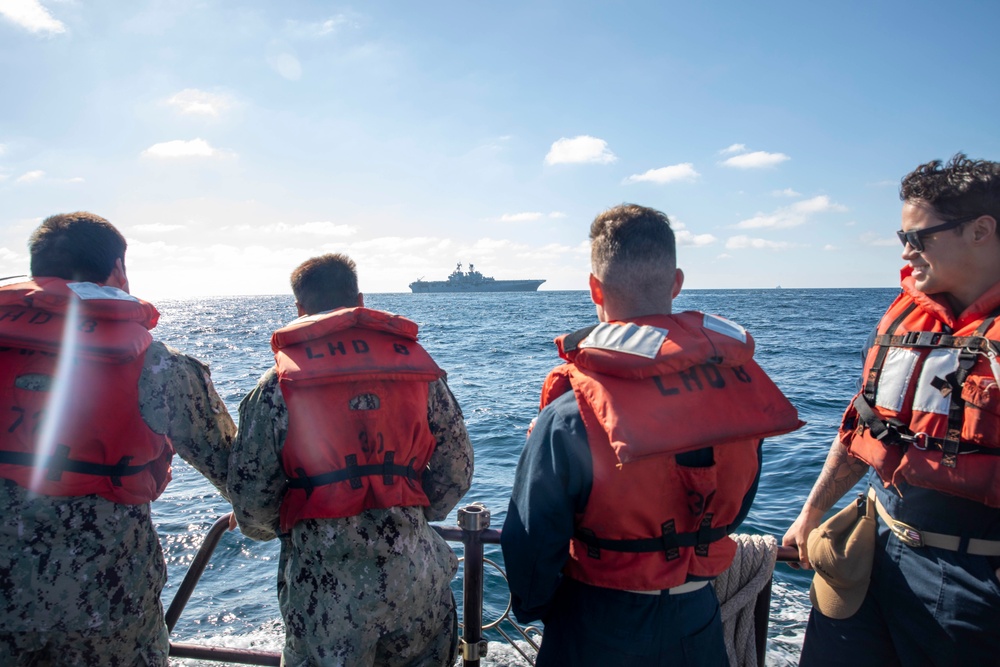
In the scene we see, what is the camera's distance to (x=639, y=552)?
1.97 m

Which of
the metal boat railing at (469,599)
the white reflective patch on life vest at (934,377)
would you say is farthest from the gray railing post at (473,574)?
the white reflective patch on life vest at (934,377)

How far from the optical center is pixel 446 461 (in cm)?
260

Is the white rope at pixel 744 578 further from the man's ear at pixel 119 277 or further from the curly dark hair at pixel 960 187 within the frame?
the man's ear at pixel 119 277

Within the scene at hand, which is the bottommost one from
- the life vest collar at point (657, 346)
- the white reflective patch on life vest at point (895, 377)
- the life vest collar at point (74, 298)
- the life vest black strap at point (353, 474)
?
the life vest black strap at point (353, 474)

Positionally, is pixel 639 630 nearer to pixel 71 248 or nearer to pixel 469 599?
pixel 469 599

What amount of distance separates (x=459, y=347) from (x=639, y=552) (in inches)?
1110

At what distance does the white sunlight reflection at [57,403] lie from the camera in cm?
224

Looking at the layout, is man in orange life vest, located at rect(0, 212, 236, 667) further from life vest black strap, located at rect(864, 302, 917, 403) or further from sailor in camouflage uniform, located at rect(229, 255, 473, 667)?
life vest black strap, located at rect(864, 302, 917, 403)

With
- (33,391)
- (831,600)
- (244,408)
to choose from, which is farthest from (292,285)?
(831,600)

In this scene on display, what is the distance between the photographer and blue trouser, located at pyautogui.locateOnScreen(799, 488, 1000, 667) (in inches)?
83.4

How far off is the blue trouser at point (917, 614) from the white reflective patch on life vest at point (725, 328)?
0.96 m

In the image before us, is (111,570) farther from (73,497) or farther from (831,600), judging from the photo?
(831,600)

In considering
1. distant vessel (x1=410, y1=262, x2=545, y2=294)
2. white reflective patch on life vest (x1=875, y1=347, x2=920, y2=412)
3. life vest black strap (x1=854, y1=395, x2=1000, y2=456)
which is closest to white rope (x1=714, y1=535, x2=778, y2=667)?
life vest black strap (x1=854, y1=395, x2=1000, y2=456)

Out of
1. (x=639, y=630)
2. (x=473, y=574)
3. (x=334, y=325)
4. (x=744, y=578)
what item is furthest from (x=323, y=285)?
(x=744, y=578)
